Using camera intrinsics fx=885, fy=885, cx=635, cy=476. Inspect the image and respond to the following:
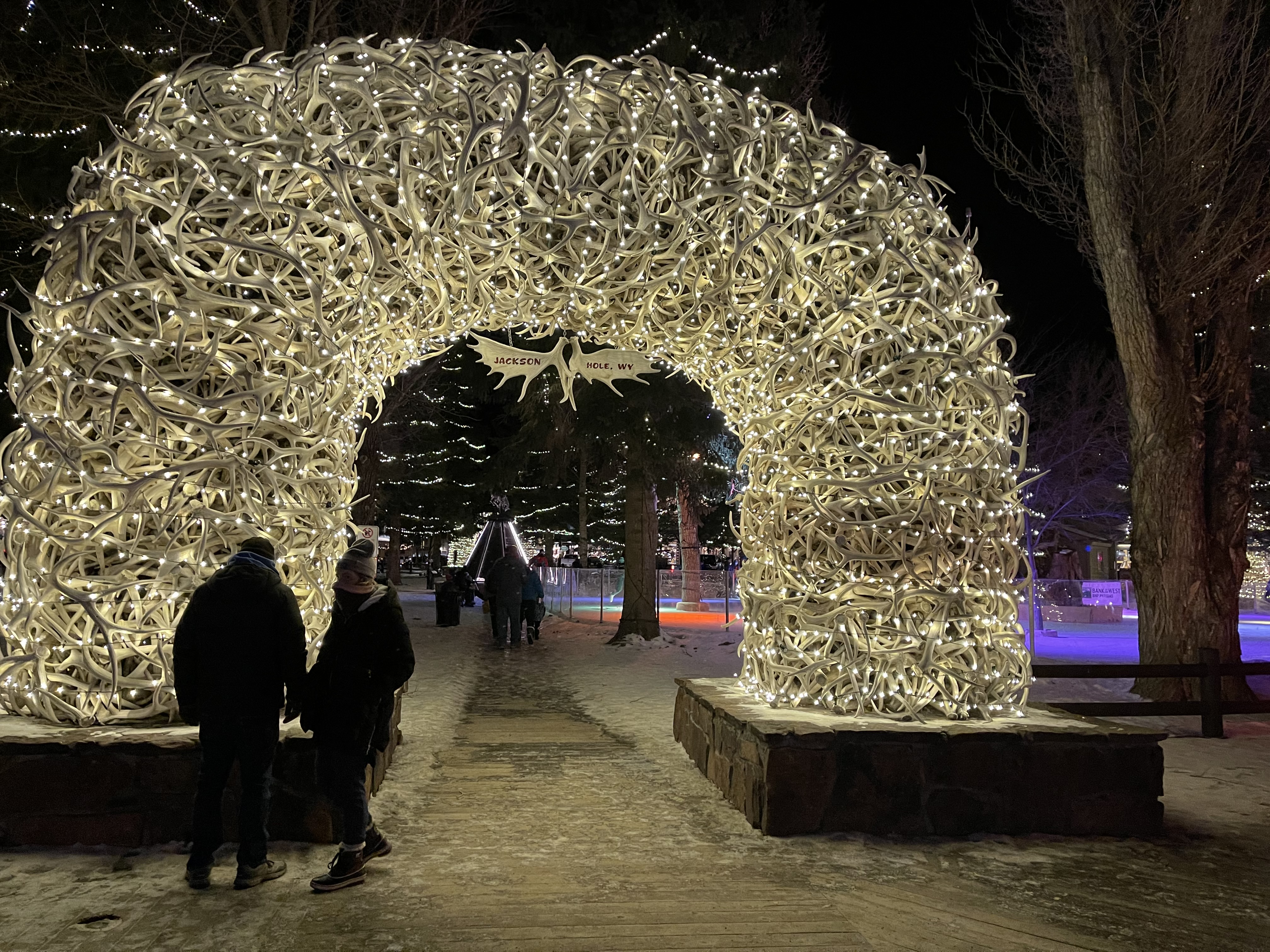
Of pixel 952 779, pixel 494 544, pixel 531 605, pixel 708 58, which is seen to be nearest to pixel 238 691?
pixel 952 779

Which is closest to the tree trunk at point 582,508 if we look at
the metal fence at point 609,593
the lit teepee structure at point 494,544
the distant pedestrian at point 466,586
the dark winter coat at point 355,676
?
the metal fence at point 609,593

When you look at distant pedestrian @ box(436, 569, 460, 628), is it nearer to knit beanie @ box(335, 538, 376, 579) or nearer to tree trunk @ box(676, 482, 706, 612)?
tree trunk @ box(676, 482, 706, 612)

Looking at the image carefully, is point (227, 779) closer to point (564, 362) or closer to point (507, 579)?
point (564, 362)

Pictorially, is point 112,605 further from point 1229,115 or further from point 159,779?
point 1229,115

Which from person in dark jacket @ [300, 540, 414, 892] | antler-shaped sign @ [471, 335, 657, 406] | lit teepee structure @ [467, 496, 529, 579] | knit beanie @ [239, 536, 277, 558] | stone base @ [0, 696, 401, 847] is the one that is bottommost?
stone base @ [0, 696, 401, 847]

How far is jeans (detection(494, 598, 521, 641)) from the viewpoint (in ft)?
49.3

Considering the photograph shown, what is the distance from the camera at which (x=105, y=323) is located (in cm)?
461

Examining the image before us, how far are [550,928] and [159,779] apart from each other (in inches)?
85.6

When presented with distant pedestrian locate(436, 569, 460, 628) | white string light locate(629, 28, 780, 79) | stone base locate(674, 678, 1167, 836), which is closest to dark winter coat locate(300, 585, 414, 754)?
→ stone base locate(674, 678, 1167, 836)

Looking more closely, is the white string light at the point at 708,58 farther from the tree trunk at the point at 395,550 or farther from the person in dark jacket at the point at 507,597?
the tree trunk at the point at 395,550

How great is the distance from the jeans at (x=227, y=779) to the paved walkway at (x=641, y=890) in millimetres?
172

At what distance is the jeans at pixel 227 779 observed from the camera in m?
3.97

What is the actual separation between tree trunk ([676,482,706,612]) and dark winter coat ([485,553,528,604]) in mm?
3568

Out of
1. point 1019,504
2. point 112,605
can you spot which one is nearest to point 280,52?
point 112,605
